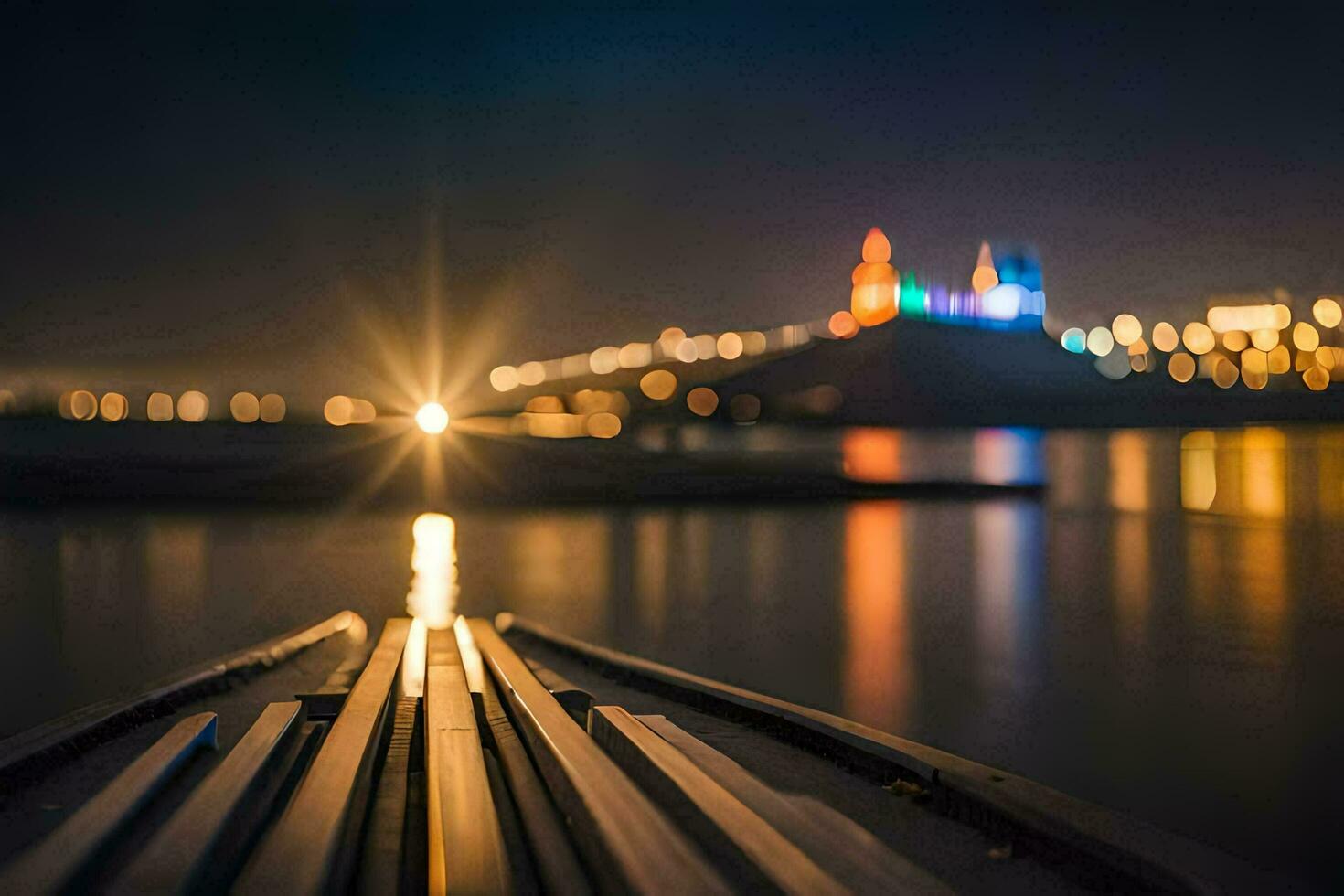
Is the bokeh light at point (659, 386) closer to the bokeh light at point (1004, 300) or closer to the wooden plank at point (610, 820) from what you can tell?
the bokeh light at point (1004, 300)

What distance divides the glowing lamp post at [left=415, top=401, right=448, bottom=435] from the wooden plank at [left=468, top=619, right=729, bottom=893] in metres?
34.5

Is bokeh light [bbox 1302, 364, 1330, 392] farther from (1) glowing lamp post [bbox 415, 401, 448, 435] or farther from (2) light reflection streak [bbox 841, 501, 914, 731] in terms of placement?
(2) light reflection streak [bbox 841, 501, 914, 731]

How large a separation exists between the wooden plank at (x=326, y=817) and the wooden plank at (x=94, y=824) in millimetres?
229

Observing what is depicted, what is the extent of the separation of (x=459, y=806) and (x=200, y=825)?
1.46 feet

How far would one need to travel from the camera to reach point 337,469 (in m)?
26.4

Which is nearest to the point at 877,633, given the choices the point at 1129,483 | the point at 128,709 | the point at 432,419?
the point at 128,709

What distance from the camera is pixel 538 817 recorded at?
79.6 inches

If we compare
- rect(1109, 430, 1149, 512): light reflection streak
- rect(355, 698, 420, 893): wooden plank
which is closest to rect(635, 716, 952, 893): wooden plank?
rect(355, 698, 420, 893): wooden plank

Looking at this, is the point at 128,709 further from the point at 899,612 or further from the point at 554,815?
the point at 899,612

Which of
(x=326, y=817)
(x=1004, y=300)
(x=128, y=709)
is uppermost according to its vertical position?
(x=1004, y=300)

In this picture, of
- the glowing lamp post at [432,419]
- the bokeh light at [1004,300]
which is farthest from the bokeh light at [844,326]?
the glowing lamp post at [432,419]

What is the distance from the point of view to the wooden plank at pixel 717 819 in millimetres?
1605

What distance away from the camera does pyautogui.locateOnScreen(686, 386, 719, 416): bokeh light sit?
114375 mm

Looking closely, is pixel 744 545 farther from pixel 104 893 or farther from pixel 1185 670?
pixel 104 893
